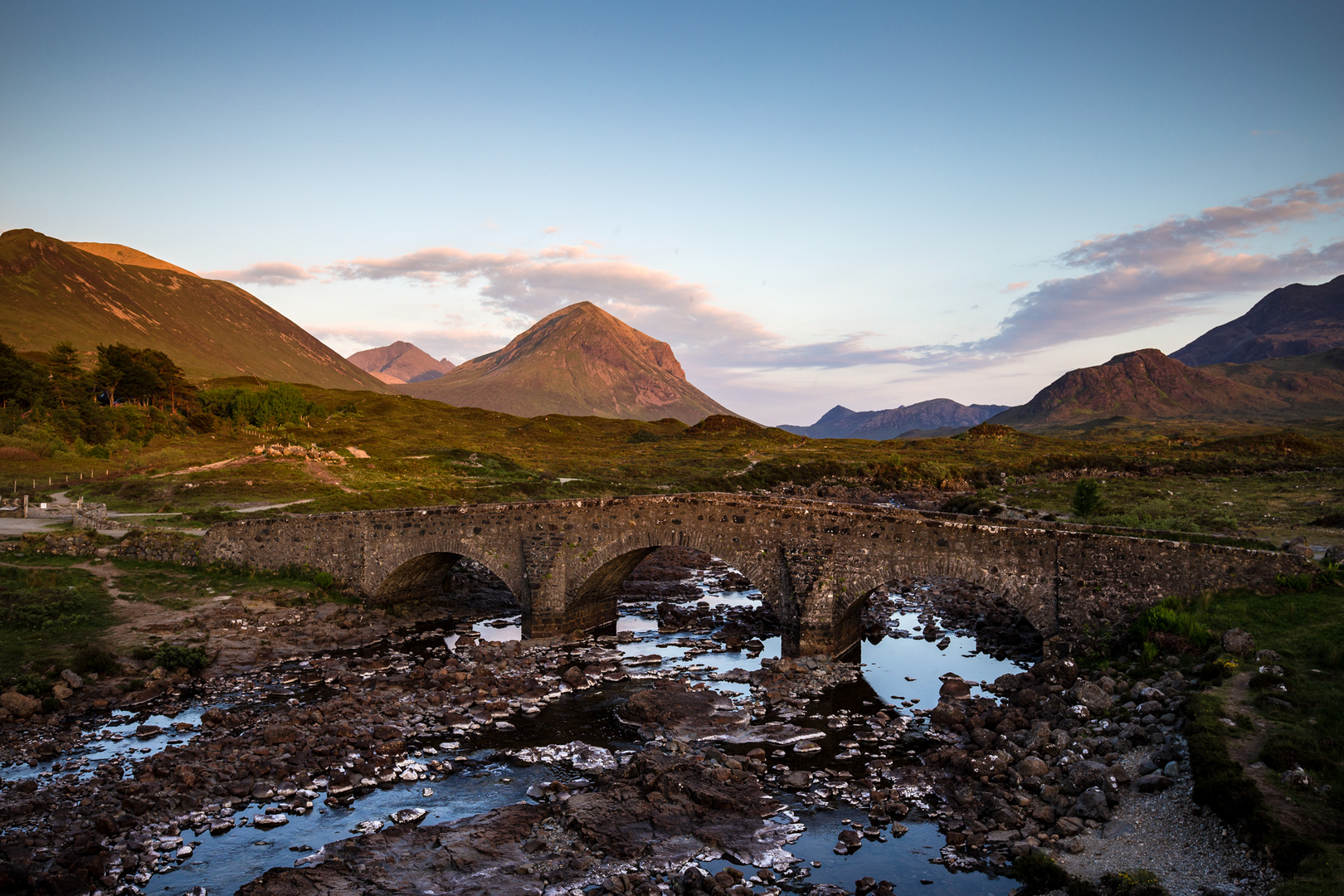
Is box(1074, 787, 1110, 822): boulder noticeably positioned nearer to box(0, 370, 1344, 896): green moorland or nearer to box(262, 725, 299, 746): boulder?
box(0, 370, 1344, 896): green moorland

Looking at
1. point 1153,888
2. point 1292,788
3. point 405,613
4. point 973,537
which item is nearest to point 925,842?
point 1153,888

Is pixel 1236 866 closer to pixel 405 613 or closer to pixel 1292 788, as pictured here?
pixel 1292 788

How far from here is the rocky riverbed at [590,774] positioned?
1478 cm

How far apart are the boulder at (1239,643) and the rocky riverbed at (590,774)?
4.67ft

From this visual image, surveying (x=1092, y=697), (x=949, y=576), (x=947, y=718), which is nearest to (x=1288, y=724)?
(x=1092, y=697)

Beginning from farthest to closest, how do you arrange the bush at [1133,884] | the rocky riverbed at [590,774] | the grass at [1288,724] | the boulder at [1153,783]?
1. the boulder at [1153,783]
2. the rocky riverbed at [590,774]
3. the bush at [1133,884]
4. the grass at [1288,724]

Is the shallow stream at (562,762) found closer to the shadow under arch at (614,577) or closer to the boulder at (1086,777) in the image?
the shadow under arch at (614,577)

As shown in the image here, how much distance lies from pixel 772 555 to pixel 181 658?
21.6m

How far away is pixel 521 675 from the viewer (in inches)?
1070

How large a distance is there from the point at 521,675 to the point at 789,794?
11982 mm

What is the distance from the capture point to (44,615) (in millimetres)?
27984

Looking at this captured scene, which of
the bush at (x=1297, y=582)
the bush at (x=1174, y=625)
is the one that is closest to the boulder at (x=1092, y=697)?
the bush at (x=1174, y=625)

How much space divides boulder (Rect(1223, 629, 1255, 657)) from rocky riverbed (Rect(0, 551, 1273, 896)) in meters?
1.42

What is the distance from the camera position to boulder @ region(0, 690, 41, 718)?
21766 millimetres
